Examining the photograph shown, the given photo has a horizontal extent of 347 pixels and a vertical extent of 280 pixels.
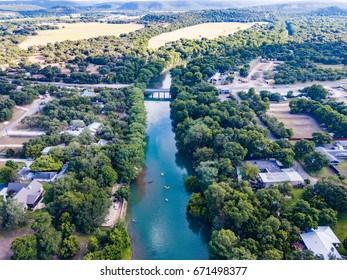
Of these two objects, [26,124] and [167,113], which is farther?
[167,113]

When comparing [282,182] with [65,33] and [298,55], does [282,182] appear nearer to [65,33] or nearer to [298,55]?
[298,55]

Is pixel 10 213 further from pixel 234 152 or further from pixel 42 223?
pixel 234 152

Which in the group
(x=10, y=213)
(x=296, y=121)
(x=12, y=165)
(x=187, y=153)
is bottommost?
(x=187, y=153)

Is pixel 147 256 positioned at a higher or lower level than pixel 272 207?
lower

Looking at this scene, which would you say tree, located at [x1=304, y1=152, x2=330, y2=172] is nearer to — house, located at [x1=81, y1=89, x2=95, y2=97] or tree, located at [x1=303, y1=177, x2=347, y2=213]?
tree, located at [x1=303, y1=177, x2=347, y2=213]

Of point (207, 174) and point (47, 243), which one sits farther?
point (207, 174)

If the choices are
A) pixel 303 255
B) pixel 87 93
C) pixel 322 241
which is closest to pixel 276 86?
pixel 87 93

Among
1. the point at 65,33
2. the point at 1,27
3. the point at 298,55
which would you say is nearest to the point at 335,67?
the point at 298,55
